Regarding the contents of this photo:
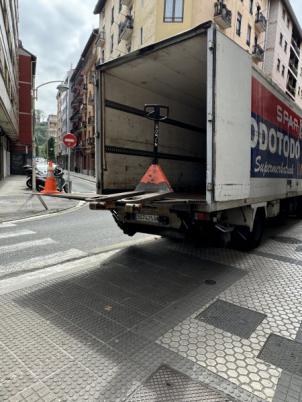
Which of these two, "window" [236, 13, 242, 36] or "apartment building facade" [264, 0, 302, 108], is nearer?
"window" [236, 13, 242, 36]

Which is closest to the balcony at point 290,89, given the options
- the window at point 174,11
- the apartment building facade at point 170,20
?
the apartment building facade at point 170,20

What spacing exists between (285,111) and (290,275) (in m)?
4.10

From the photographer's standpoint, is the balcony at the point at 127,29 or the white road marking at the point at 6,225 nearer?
the white road marking at the point at 6,225

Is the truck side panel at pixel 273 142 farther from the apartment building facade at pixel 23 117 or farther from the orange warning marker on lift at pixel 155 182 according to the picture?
the apartment building facade at pixel 23 117

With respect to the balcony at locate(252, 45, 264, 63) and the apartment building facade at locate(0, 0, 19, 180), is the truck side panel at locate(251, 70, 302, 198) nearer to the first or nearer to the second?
the apartment building facade at locate(0, 0, 19, 180)

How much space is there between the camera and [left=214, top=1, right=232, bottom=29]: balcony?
77.5 ft

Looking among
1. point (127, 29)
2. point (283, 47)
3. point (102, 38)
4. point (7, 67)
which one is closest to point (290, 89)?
point (283, 47)

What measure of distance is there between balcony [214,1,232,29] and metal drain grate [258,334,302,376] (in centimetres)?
2633

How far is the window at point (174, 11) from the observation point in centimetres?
2264

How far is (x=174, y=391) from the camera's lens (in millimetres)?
2244

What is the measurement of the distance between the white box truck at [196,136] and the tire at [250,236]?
0.03m

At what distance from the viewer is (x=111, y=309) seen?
11.5 feet

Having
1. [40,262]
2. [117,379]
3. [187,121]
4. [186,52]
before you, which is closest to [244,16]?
[187,121]

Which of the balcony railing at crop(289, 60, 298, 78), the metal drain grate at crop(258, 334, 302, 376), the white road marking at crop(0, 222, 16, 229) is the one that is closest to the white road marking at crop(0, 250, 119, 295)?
the metal drain grate at crop(258, 334, 302, 376)
